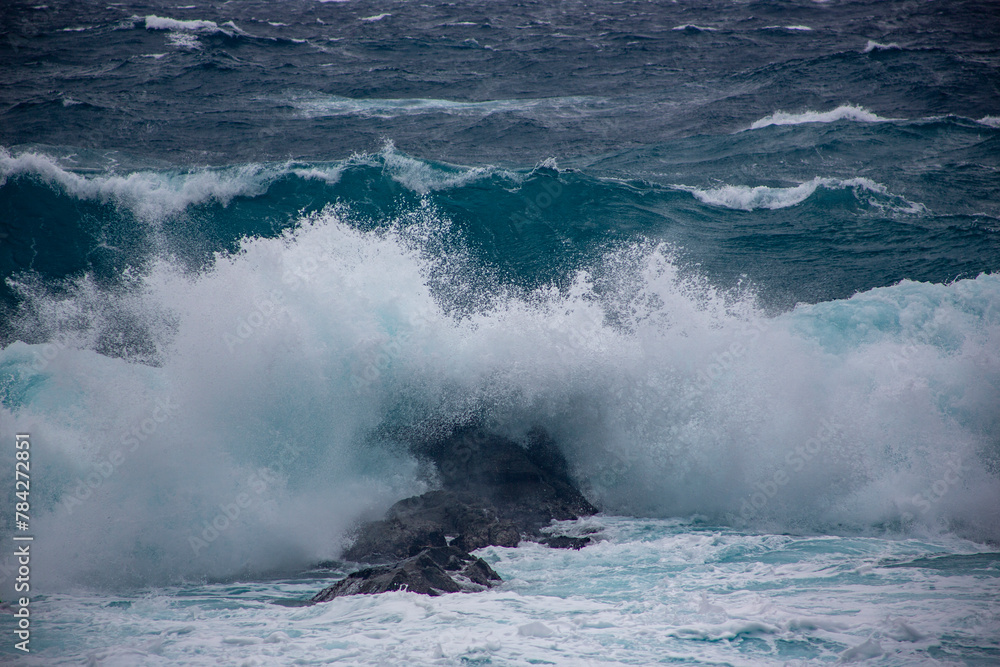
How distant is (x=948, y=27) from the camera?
24.7 meters

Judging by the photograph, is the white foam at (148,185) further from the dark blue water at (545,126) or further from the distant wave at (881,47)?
the distant wave at (881,47)

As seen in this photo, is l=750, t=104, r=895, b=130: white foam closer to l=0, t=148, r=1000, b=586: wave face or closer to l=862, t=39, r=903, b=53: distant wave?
l=862, t=39, r=903, b=53: distant wave

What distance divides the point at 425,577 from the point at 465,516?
1.59 metres

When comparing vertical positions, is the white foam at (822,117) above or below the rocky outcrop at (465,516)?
above

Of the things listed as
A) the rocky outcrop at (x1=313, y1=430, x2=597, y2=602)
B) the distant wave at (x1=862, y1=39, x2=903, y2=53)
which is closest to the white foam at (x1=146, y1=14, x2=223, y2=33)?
the rocky outcrop at (x1=313, y1=430, x2=597, y2=602)

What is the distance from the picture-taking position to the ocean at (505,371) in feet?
18.9

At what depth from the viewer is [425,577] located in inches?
235

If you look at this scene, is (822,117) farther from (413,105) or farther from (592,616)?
(592,616)

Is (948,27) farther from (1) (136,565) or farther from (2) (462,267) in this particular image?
(1) (136,565)

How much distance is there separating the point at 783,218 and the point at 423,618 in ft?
36.4

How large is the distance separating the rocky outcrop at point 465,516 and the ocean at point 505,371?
0.72 ft

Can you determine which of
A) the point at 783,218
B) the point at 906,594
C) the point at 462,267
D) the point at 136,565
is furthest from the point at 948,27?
the point at 136,565

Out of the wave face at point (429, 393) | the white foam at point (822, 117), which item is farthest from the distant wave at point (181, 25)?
the white foam at point (822, 117)

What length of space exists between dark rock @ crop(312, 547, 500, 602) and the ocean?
188mm
